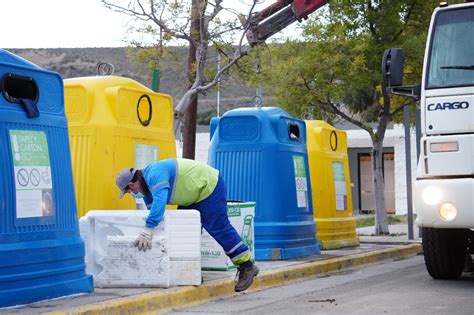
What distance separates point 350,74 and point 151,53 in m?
3.71

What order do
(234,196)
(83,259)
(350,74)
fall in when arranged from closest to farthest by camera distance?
(83,259) → (234,196) → (350,74)

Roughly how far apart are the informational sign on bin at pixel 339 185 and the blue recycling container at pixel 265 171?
1.99m

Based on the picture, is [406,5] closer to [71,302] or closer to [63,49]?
[71,302]

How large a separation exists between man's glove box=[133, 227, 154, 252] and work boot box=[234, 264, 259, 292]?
109 centimetres

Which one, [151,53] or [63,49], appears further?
[63,49]

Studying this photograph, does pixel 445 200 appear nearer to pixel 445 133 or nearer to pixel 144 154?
pixel 445 133

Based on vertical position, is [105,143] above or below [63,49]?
below

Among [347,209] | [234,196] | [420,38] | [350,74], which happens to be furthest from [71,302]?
[420,38]

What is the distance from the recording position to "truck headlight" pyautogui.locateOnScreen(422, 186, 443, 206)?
9.33 metres

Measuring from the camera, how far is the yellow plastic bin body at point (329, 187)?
14.2 meters

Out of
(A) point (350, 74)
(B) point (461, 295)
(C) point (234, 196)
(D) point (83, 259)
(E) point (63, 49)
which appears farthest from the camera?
(E) point (63, 49)

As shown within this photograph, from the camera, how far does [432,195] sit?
9.38 meters

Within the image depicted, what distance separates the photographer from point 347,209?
14969 mm

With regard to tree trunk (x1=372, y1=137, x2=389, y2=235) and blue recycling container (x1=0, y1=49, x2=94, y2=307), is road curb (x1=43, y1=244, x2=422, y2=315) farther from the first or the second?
tree trunk (x1=372, y1=137, x2=389, y2=235)
